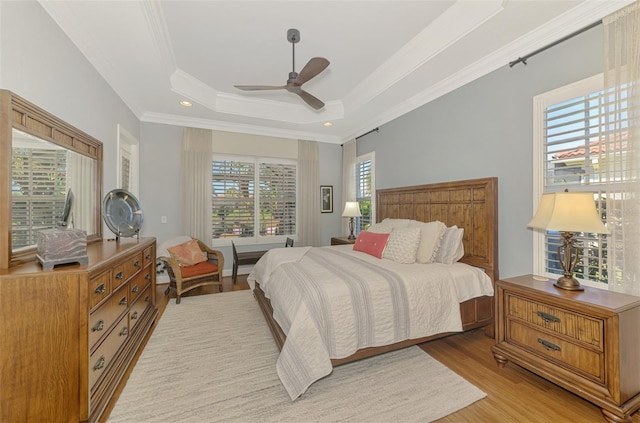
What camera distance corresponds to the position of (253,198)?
550 cm

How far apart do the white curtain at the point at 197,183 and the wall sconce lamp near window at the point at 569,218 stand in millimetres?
4802

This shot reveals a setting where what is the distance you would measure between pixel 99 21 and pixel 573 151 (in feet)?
14.2

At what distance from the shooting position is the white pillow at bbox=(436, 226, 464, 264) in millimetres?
2846

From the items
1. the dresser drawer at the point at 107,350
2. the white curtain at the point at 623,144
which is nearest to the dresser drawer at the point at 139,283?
the dresser drawer at the point at 107,350

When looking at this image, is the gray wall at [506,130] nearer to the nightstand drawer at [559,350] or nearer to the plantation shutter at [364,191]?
the nightstand drawer at [559,350]

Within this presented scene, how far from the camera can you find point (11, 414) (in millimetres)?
1386

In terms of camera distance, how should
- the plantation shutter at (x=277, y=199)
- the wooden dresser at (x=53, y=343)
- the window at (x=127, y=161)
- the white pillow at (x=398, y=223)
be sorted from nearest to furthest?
the wooden dresser at (x=53, y=343), the white pillow at (x=398, y=223), the window at (x=127, y=161), the plantation shutter at (x=277, y=199)

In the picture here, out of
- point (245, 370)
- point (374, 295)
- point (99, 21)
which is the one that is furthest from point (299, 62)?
point (245, 370)

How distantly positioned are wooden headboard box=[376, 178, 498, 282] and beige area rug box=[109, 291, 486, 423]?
1270 millimetres

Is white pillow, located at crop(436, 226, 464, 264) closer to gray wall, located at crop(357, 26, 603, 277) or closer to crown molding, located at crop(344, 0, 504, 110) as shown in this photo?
gray wall, located at crop(357, 26, 603, 277)

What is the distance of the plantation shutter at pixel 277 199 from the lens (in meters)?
5.57

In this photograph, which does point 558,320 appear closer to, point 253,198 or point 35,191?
point 35,191

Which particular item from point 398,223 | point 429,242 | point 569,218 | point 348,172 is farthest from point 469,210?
point 348,172

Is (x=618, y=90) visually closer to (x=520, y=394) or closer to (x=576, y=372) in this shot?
(x=576, y=372)
